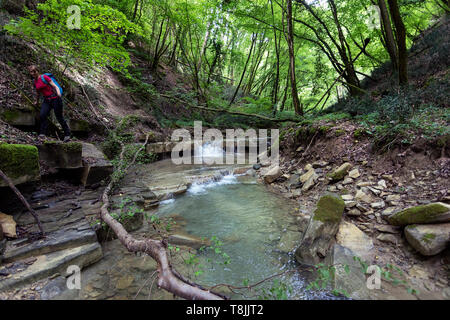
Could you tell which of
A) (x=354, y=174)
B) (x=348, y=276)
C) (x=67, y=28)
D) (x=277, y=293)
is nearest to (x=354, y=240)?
(x=348, y=276)

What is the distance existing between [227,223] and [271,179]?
8.32 ft

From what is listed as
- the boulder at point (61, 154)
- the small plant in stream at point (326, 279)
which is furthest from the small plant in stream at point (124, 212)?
the small plant in stream at point (326, 279)

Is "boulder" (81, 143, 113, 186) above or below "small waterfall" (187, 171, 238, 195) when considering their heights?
above

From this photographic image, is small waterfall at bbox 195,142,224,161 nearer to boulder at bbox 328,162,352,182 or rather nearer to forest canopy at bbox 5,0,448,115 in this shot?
forest canopy at bbox 5,0,448,115

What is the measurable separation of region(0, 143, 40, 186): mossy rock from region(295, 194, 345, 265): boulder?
4.29 metres

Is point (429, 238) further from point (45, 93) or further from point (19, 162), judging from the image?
point (45, 93)

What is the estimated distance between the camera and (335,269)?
236 centimetres

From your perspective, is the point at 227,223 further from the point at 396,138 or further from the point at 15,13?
the point at 15,13

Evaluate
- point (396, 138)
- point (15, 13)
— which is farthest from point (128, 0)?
point (396, 138)

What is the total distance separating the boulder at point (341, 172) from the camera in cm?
431

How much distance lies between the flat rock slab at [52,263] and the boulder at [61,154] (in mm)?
2415

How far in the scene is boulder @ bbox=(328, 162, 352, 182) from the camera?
431 centimetres

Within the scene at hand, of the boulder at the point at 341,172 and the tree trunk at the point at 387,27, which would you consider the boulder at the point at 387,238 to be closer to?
the boulder at the point at 341,172

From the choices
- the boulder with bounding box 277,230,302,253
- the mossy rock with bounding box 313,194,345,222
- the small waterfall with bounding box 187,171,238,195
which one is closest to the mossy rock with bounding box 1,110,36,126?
the small waterfall with bounding box 187,171,238,195
